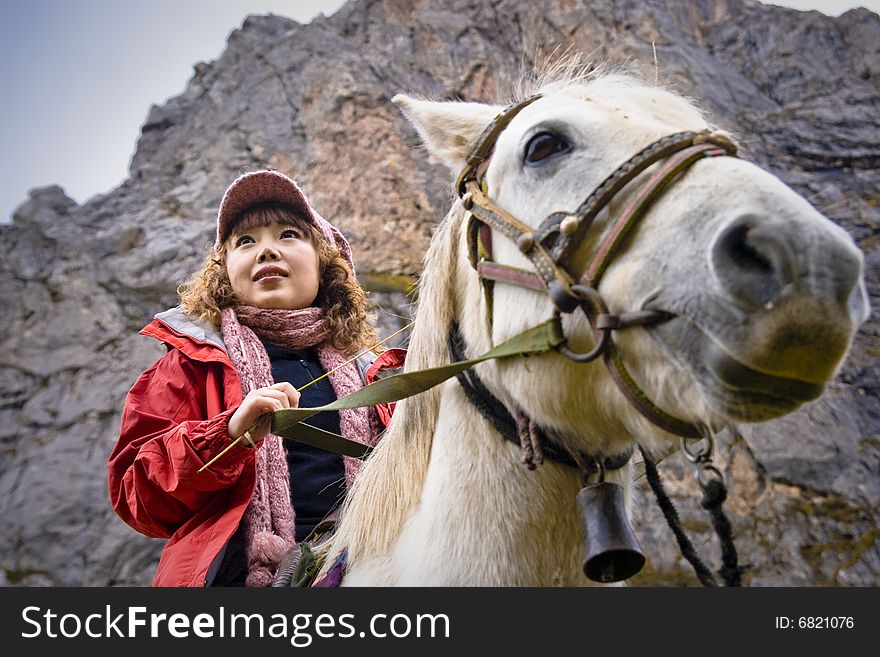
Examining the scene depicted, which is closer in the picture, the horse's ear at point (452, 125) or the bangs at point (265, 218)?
the horse's ear at point (452, 125)

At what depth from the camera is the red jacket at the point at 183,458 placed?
1.36 m

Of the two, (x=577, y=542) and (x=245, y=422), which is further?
(x=245, y=422)

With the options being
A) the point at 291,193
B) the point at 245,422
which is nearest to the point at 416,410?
the point at 245,422

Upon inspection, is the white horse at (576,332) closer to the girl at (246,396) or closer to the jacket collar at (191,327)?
the girl at (246,396)

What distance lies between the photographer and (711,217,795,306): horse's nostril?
82 centimetres

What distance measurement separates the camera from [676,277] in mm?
899

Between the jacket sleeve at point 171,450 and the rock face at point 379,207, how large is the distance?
180 inches

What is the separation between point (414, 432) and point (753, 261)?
2.55ft

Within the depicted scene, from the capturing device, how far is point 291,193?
206cm

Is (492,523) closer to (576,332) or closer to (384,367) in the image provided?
(576,332)

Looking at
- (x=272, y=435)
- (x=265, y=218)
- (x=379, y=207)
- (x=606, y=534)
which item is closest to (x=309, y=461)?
(x=272, y=435)

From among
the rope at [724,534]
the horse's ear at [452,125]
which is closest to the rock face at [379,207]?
the horse's ear at [452,125]
